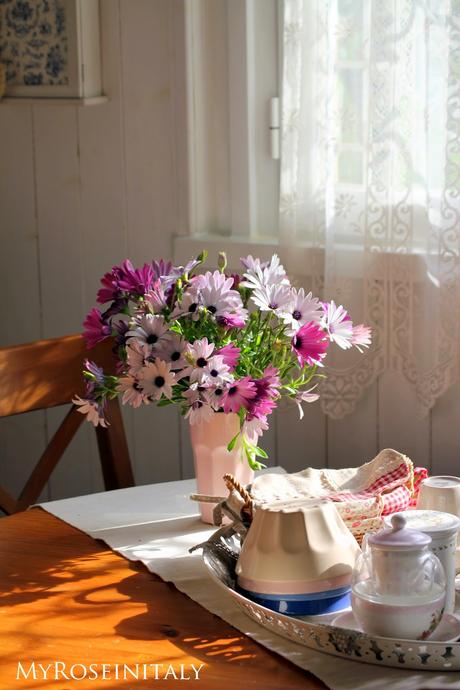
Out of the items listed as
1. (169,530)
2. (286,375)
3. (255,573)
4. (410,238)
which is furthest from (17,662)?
(410,238)

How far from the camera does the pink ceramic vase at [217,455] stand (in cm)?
153

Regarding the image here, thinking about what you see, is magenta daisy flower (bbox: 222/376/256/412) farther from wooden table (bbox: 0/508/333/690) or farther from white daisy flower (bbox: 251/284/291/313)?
wooden table (bbox: 0/508/333/690)

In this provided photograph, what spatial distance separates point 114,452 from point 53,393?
162 millimetres

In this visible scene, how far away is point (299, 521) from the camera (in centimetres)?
122

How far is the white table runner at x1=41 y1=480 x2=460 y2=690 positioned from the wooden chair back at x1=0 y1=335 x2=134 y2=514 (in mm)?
288

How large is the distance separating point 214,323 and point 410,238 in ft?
2.15

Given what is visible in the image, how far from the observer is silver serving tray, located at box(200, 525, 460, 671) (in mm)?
1082

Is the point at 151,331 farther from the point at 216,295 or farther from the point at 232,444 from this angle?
the point at 232,444

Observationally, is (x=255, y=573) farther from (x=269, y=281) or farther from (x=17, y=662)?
(x=269, y=281)

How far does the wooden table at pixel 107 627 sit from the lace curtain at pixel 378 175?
30.1 inches

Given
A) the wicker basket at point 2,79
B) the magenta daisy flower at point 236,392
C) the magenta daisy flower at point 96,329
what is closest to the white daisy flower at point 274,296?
the magenta daisy flower at point 236,392

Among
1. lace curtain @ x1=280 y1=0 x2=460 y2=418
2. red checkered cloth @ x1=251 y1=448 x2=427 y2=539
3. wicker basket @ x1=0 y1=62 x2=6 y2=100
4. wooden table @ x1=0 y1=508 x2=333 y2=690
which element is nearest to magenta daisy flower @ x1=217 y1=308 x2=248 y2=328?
red checkered cloth @ x1=251 y1=448 x2=427 y2=539

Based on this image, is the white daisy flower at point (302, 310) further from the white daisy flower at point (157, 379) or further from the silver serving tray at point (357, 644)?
the silver serving tray at point (357, 644)

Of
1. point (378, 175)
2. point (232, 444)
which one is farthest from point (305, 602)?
point (378, 175)
